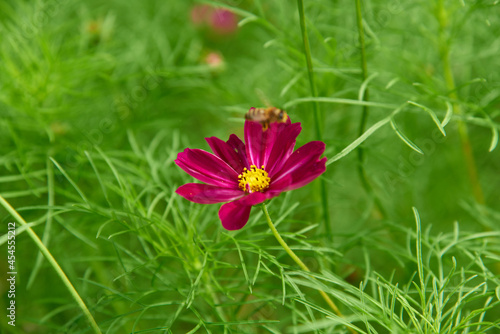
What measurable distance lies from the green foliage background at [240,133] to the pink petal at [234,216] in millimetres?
188

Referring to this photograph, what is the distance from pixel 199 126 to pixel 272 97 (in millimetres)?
455

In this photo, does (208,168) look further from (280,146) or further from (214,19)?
(214,19)

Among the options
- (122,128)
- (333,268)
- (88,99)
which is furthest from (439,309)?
(88,99)

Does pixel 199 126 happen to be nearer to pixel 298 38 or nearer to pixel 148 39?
pixel 148 39

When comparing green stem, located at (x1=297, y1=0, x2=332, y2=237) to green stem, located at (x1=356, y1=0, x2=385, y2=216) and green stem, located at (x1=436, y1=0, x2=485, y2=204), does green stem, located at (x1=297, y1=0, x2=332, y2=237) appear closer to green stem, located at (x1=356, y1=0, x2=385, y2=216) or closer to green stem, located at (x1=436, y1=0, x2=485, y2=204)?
green stem, located at (x1=356, y1=0, x2=385, y2=216)

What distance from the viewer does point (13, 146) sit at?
3.53 ft

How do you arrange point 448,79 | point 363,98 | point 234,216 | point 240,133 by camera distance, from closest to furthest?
point 234,216 → point 363,98 → point 448,79 → point 240,133

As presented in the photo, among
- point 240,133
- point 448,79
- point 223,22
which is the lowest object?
point 240,133

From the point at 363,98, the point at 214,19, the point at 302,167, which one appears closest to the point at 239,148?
the point at 302,167

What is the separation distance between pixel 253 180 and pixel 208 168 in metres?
0.07

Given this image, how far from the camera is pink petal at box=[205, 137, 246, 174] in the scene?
2.25 ft

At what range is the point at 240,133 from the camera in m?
1.33

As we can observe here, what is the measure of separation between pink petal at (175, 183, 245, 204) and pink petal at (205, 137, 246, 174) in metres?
0.05

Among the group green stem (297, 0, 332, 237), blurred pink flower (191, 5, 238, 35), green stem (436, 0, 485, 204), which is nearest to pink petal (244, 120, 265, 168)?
green stem (297, 0, 332, 237)
